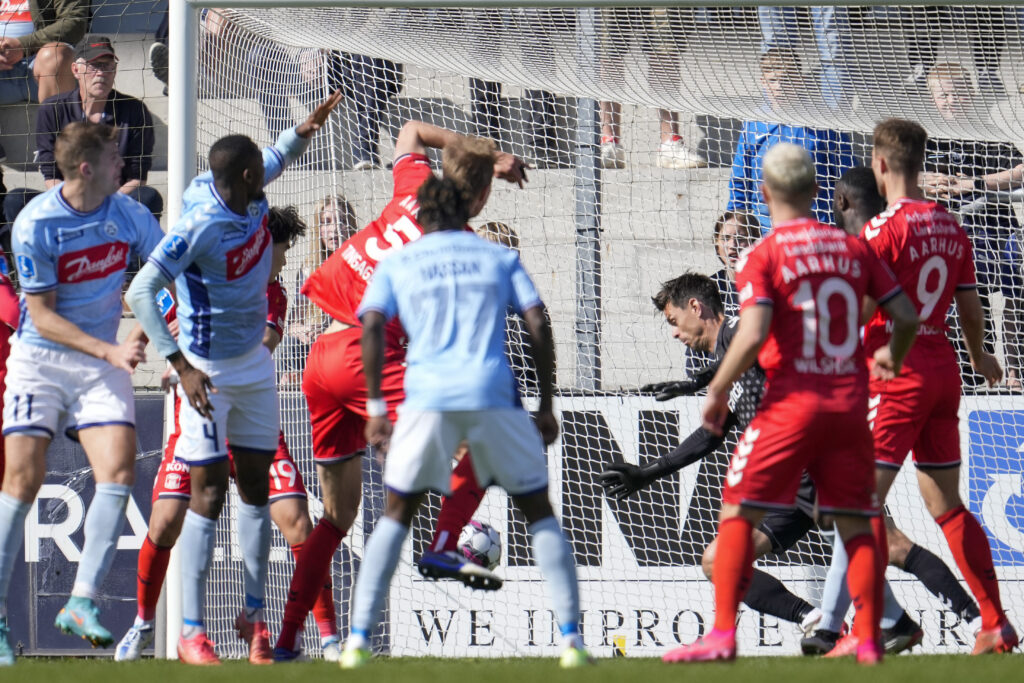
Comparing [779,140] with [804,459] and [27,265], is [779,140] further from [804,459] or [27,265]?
[27,265]

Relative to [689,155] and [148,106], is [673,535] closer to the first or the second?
[689,155]

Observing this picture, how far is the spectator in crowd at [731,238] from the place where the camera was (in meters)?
7.83

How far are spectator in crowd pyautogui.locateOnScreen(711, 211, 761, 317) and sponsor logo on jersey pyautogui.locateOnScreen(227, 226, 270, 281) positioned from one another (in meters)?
2.93

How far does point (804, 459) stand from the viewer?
4.77 metres

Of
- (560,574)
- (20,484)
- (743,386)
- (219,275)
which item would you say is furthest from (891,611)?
(20,484)

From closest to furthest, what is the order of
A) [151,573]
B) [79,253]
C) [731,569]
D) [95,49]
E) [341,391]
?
1. [731,569]
2. [79,253]
3. [341,391]
4. [151,573]
5. [95,49]

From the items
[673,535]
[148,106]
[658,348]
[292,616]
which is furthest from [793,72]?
[148,106]

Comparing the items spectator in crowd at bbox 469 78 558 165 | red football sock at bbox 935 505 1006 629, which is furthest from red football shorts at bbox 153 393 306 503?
red football sock at bbox 935 505 1006 629

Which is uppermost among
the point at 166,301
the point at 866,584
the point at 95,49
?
the point at 95,49

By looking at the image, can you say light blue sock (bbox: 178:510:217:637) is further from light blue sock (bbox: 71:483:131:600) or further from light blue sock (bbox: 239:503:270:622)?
light blue sock (bbox: 71:483:131:600)

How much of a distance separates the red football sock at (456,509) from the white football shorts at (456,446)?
962 mm

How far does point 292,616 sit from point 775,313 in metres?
2.59

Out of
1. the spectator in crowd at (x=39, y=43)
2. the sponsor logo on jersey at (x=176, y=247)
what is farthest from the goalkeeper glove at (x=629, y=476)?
the spectator in crowd at (x=39, y=43)

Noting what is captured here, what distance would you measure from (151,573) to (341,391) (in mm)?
1222
